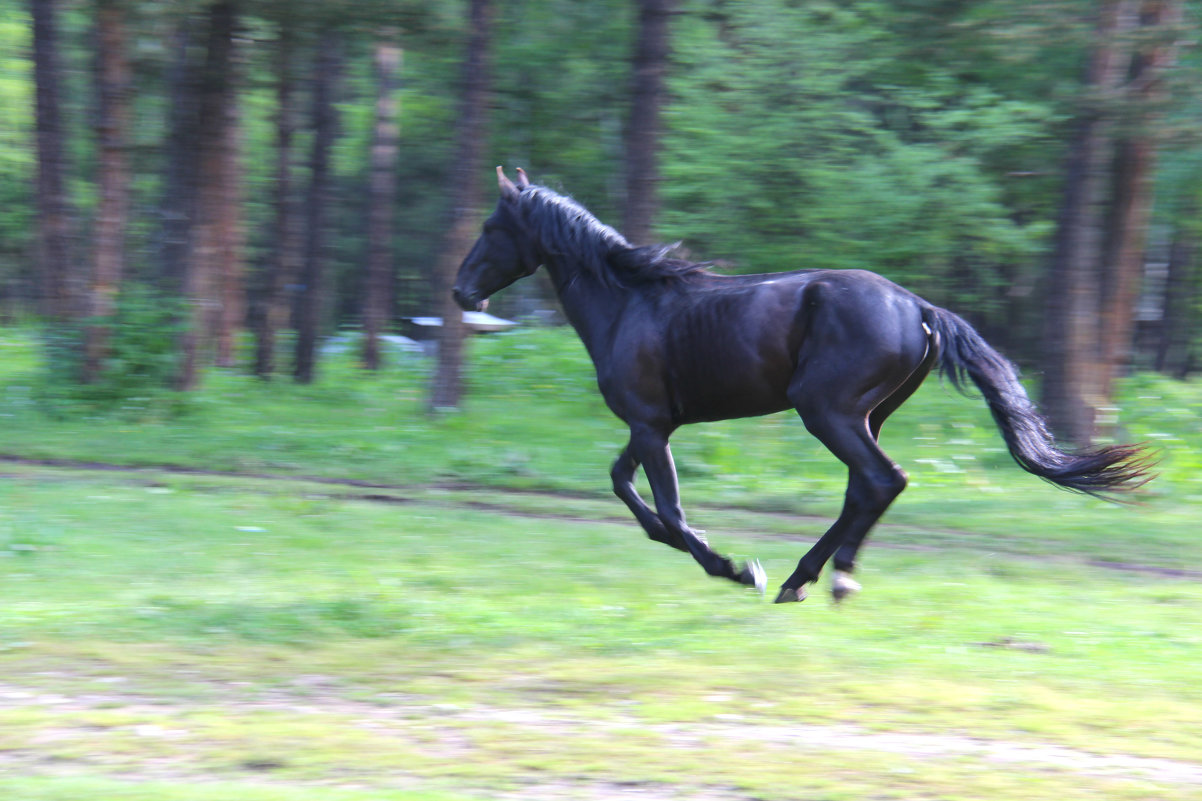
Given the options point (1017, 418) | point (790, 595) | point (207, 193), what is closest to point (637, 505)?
point (790, 595)

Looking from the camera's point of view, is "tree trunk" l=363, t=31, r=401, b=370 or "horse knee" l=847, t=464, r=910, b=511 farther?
"tree trunk" l=363, t=31, r=401, b=370

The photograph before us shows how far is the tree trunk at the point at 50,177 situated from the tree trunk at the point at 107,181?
Answer: 0.55 meters

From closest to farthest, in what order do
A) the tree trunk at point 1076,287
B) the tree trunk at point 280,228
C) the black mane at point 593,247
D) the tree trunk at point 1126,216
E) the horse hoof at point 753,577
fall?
the horse hoof at point 753,577 → the black mane at point 593,247 → the tree trunk at point 1076,287 → the tree trunk at point 1126,216 → the tree trunk at point 280,228

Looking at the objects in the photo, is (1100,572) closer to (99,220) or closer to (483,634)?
(483,634)

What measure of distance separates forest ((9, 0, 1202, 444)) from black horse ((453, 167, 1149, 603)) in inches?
248

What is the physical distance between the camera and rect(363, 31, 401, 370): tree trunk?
20.7 metres

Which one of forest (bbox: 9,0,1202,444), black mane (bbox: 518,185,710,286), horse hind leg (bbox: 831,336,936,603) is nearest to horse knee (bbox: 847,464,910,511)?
horse hind leg (bbox: 831,336,936,603)

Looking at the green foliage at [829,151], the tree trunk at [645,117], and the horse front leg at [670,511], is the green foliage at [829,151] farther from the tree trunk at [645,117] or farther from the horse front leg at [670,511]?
the horse front leg at [670,511]

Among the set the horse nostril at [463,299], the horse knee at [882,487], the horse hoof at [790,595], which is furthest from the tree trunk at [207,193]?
the horse knee at [882,487]

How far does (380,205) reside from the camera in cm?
2072

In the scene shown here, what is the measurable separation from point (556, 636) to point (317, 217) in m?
15.9

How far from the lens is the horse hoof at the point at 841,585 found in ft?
24.6

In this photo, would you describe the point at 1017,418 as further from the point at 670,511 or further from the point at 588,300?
the point at 588,300

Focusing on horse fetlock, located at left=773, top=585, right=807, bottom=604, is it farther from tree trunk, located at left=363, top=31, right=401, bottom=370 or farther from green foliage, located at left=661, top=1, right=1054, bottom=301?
tree trunk, located at left=363, top=31, right=401, bottom=370
